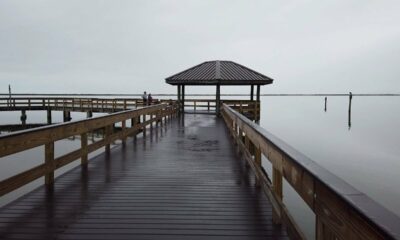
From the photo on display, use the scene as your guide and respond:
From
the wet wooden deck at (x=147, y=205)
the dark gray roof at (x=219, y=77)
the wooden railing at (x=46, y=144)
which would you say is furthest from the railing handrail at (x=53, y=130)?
the dark gray roof at (x=219, y=77)

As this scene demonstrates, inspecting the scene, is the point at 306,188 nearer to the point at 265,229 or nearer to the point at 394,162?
the point at 265,229

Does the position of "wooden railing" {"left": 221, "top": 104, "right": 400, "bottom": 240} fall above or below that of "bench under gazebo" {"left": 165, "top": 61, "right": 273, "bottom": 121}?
below

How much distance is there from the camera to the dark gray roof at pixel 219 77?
2179cm

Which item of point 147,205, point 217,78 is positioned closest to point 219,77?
point 217,78

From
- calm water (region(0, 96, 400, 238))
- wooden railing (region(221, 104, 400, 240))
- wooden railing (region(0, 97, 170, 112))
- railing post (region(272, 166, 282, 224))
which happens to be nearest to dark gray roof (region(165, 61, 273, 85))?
calm water (region(0, 96, 400, 238))

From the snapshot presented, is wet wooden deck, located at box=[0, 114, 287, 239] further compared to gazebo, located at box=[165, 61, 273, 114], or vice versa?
gazebo, located at box=[165, 61, 273, 114]

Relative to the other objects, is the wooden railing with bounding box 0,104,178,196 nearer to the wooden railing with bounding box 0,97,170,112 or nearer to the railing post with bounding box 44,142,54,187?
the railing post with bounding box 44,142,54,187

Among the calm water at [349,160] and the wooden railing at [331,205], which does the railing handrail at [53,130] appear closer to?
the wooden railing at [331,205]

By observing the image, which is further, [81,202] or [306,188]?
[81,202]

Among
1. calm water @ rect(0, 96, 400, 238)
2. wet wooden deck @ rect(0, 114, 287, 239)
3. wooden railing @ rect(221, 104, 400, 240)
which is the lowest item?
calm water @ rect(0, 96, 400, 238)

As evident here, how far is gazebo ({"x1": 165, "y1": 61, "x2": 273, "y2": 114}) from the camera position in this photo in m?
21.8

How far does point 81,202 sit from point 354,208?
373cm

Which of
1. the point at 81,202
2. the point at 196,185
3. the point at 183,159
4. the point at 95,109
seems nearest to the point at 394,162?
the point at 183,159

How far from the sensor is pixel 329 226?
1.95 meters
